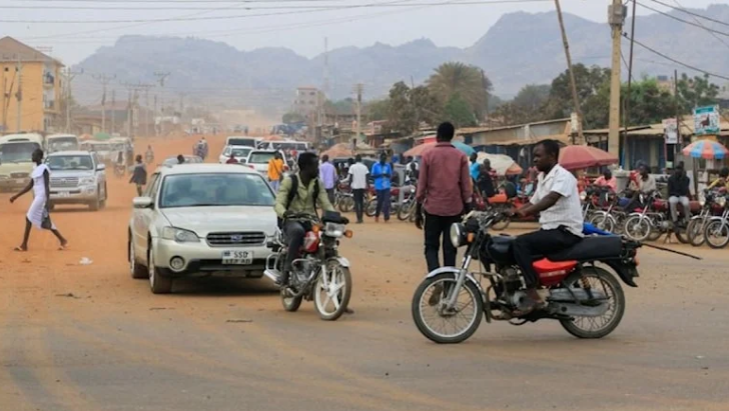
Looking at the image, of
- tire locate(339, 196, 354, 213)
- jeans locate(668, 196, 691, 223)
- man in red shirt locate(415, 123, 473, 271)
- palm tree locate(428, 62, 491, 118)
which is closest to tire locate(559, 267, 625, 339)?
man in red shirt locate(415, 123, 473, 271)

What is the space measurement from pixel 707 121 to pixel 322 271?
845 inches

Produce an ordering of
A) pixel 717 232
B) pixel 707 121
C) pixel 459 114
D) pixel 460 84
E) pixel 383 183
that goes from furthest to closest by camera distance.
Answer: pixel 460 84 < pixel 459 114 < pixel 707 121 < pixel 383 183 < pixel 717 232

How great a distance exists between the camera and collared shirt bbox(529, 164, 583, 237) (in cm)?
992

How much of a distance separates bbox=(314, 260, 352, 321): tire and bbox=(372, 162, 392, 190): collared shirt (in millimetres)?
18504

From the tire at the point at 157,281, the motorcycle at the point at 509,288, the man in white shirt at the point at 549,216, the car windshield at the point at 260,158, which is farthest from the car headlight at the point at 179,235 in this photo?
the car windshield at the point at 260,158

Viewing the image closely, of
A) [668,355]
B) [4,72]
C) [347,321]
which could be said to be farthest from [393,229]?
[4,72]

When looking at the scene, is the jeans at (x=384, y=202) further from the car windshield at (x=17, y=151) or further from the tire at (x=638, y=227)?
the car windshield at (x=17, y=151)

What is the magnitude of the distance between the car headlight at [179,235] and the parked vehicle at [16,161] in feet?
95.6

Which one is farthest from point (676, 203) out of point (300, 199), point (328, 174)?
point (300, 199)

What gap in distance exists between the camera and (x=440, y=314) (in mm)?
9844

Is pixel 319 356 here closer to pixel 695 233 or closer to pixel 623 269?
pixel 623 269

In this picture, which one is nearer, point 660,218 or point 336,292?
point 336,292

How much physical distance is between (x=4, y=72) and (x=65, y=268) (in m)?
99.4

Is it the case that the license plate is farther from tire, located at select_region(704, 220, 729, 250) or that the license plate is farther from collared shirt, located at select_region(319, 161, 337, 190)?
collared shirt, located at select_region(319, 161, 337, 190)
